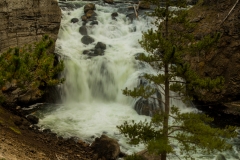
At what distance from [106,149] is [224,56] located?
11151 mm

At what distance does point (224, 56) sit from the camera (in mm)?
19359

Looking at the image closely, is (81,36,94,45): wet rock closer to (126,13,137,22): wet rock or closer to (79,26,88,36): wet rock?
(79,26,88,36): wet rock

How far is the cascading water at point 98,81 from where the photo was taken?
16.4m

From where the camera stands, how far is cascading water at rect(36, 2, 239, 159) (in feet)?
53.8

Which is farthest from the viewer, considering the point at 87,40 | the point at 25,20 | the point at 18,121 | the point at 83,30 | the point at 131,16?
the point at 131,16

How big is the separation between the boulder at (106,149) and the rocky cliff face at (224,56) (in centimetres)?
942

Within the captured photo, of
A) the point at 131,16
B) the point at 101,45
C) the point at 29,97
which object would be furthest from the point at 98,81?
the point at 131,16

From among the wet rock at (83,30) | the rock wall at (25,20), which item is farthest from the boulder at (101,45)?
the rock wall at (25,20)

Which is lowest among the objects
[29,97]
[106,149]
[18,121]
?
[106,149]

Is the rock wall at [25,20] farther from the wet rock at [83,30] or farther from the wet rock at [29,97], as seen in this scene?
the wet rock at [83,30]

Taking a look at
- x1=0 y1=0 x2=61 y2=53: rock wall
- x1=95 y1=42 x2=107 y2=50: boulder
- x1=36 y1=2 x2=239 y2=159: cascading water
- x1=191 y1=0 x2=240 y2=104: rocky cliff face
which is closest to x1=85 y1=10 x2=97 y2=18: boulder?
x1=36 y1=2 x2=239 y2=159: cascading water

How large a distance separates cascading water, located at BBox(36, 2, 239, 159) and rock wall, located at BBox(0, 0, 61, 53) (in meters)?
3.18

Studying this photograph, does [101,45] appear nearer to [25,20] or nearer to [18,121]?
[25,20]

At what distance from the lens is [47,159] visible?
10.9 metres
